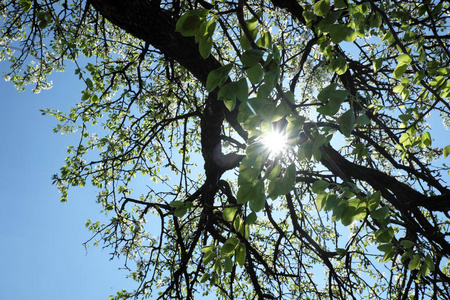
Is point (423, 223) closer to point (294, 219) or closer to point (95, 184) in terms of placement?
point (294, 219)

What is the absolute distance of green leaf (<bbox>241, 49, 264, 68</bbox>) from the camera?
0.97 meters

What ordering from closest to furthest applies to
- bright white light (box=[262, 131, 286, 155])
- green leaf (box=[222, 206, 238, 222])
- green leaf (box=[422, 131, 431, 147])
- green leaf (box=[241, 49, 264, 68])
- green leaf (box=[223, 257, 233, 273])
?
green leaf (box=[241, 49, 264, 68]) < bright white light (box=[262, 131, 286, 155]) < green leaf (box=[223, 257, 233, 273]) < green leaf (box=[222, 206, 238, 222]) < green leaf (box=[422, 131, 431, 147])

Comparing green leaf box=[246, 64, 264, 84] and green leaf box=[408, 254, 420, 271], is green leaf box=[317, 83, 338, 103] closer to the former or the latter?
green leaf box=[246, 64, 264, 84]

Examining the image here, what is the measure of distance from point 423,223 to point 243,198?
2.99 m

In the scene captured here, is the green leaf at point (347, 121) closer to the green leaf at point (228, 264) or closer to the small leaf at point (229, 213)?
the small leaf at point (229, 213)

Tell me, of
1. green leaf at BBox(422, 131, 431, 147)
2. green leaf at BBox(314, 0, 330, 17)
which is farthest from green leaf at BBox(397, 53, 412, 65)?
green leaf at BBox(422, 131, 431, 147)

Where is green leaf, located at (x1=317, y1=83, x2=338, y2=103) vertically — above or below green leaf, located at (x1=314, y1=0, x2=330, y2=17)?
below

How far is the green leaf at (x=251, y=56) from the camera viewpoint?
97cm

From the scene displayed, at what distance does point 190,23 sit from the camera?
41.0 inches

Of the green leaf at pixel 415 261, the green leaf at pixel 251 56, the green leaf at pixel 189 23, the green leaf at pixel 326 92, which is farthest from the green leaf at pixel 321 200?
the green leaf at pixel 189 23

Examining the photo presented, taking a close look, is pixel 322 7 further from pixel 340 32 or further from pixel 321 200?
pixel 321 200

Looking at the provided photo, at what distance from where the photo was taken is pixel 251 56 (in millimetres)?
988

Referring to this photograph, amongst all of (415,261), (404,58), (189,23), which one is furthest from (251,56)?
(415,261)

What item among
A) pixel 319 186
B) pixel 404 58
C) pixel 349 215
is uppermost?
pixel 404 58
